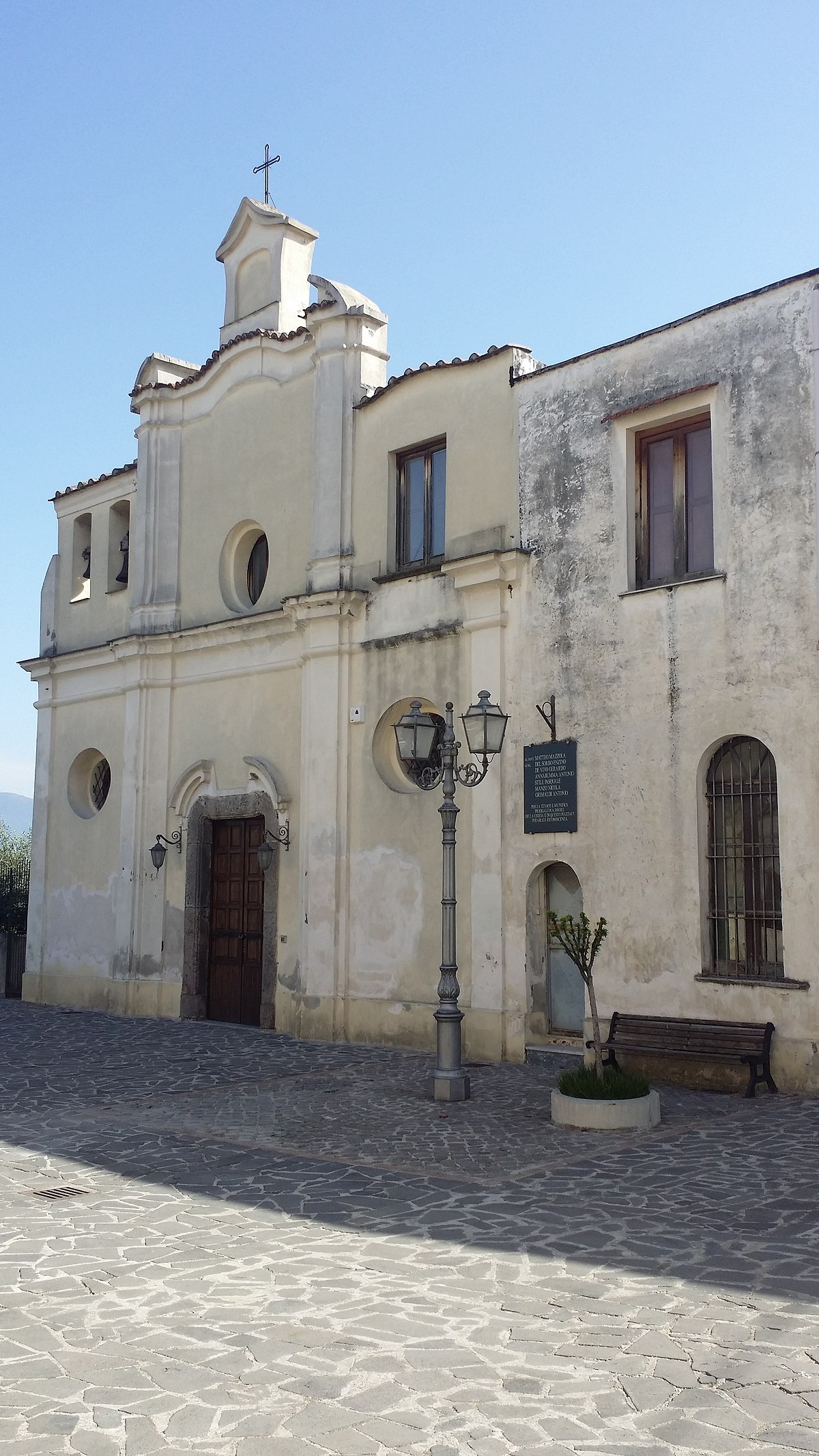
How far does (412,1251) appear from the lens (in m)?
6.21

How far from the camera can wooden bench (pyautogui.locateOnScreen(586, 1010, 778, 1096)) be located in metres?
10.6

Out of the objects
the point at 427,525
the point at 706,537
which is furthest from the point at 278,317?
the point at 706,537

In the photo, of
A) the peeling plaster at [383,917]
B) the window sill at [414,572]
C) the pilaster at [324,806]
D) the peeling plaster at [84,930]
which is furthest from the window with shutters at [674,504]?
the peeling plaster at [84,930]

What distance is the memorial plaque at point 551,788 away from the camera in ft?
41.5

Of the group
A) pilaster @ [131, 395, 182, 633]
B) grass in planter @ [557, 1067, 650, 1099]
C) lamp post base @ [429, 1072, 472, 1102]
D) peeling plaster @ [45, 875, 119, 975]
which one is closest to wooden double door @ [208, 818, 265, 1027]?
peeling plaster @ [45, 875, 119, 975]

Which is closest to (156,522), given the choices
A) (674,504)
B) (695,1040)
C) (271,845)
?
(271,845)

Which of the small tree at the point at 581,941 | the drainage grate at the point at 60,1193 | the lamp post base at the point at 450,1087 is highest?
the small tree at the point at 581,941

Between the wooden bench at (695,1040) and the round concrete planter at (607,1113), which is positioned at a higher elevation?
the wooden bench at (695,1040)

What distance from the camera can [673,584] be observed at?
1199 centimetres

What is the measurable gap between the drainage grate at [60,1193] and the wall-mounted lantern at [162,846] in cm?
991

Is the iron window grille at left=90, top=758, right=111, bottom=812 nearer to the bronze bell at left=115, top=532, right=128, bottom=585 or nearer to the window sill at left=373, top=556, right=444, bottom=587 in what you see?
the bronze bell at left=115, top=532, right=128, bottom=585

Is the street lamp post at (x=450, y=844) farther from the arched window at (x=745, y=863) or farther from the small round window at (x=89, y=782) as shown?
the small round window at (x=89, y=782)

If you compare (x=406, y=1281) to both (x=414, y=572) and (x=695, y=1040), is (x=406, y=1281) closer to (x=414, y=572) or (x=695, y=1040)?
(x=695, y=1040)

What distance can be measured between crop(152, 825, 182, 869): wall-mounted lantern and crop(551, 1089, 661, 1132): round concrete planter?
9.19 metres
